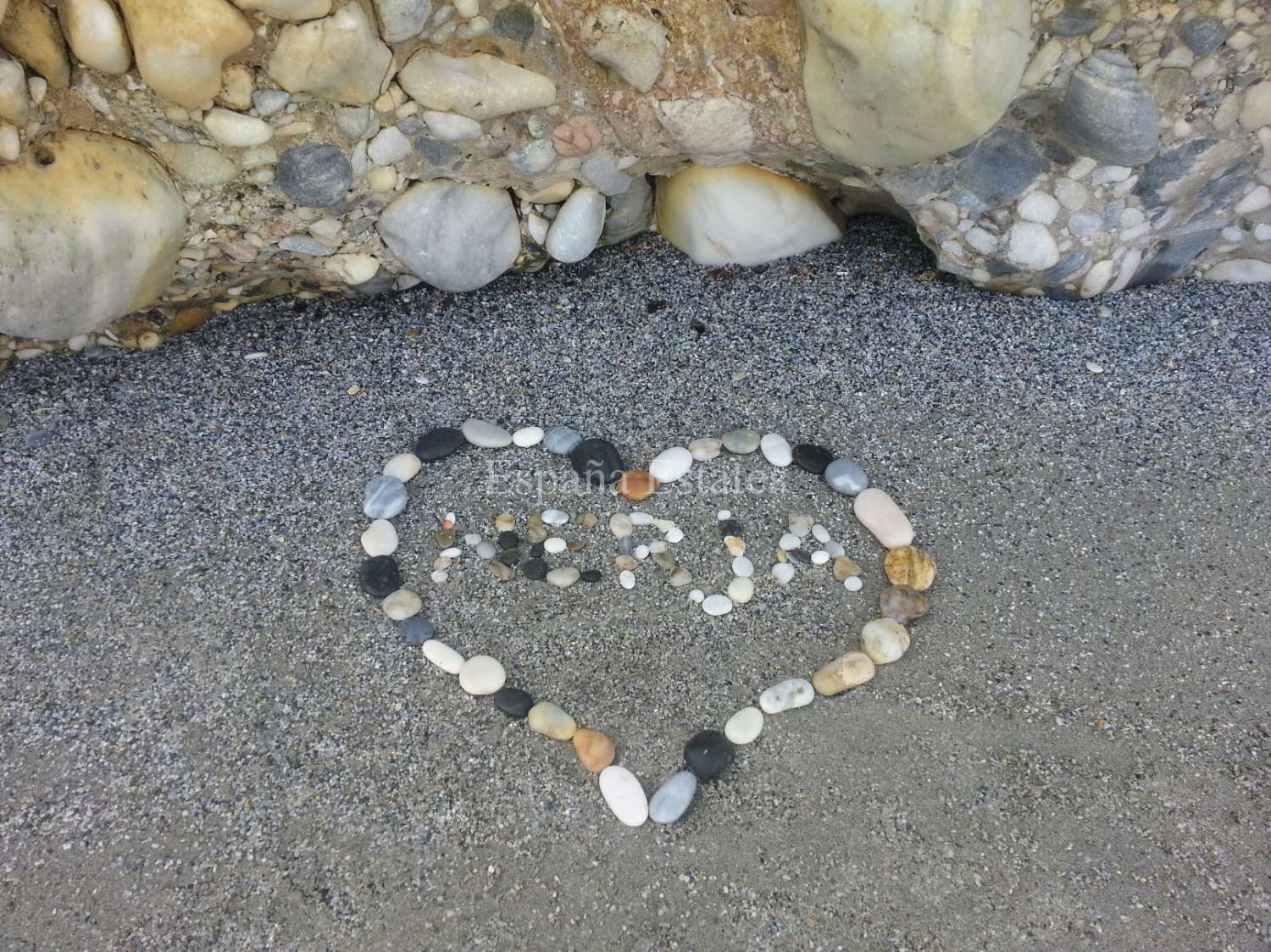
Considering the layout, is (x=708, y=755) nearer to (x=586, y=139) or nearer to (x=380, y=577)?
(x=380, y=577)

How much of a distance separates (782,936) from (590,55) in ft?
5.23

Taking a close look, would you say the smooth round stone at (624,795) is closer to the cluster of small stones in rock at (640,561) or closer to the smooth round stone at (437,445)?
the cluster of small stones in rock at (640,561)

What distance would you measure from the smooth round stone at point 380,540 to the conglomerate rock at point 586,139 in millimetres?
649

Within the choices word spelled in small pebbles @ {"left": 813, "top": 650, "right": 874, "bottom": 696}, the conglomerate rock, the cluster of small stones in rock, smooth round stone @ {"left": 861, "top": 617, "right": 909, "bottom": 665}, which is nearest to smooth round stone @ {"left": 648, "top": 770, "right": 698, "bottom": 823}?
the cluster of small stones in rock

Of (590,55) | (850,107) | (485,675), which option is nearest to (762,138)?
(850,107)

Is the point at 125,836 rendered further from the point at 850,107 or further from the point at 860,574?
the point at 850,107

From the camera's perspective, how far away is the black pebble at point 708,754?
148 cm

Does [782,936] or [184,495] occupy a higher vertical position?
[782,936]

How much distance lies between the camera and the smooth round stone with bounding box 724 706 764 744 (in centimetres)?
152

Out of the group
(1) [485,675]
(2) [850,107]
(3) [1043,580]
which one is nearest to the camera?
(1) [485,675]

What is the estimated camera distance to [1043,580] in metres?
1.72

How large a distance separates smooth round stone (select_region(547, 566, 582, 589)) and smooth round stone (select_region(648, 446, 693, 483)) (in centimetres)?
28

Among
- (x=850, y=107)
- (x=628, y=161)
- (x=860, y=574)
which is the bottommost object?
(x=860, y=574)

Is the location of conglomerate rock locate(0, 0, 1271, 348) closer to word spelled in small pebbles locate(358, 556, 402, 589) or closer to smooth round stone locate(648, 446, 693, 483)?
smooth round stone locate(648, 446, 693, 483)
